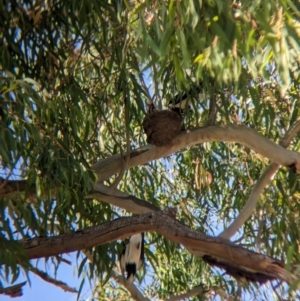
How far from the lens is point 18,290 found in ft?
9.87

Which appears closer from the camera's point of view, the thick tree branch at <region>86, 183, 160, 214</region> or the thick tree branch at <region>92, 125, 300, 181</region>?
the thick tree branch at <region>92, 125, 300, 181</region>

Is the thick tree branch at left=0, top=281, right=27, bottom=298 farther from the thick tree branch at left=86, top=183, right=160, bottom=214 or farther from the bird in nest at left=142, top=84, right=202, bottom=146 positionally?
the bird in nest at left=142, top=84, right=202, bottom=146

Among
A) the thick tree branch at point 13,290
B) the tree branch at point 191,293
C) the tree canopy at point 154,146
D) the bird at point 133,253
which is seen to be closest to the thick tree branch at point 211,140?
the tree canopy at point 154,146

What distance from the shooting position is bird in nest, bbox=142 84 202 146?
145 inches

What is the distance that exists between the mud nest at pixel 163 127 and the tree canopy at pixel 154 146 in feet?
0.14

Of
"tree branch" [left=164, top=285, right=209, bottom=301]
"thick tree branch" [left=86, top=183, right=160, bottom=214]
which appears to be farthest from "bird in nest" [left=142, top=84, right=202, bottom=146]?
"tree branch" [left=164, top=285, right=209, bottom=301]

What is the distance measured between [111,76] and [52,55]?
39 cm

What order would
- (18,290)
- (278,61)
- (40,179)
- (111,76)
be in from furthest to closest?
1. (111,76)
2. (40,179)
3. (18,290)
4. (278,61)

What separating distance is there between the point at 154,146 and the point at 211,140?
10.4 inches

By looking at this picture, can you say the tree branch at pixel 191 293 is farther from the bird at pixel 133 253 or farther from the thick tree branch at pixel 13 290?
the thick tree branch at pixel 13 290

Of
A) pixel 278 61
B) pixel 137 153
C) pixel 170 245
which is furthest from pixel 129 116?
pixel 278 61

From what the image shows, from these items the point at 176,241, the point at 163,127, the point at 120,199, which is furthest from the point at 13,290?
the point at 163,127

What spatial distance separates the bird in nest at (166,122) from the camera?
3693mm

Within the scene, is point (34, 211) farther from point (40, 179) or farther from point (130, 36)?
point (130, 36)
